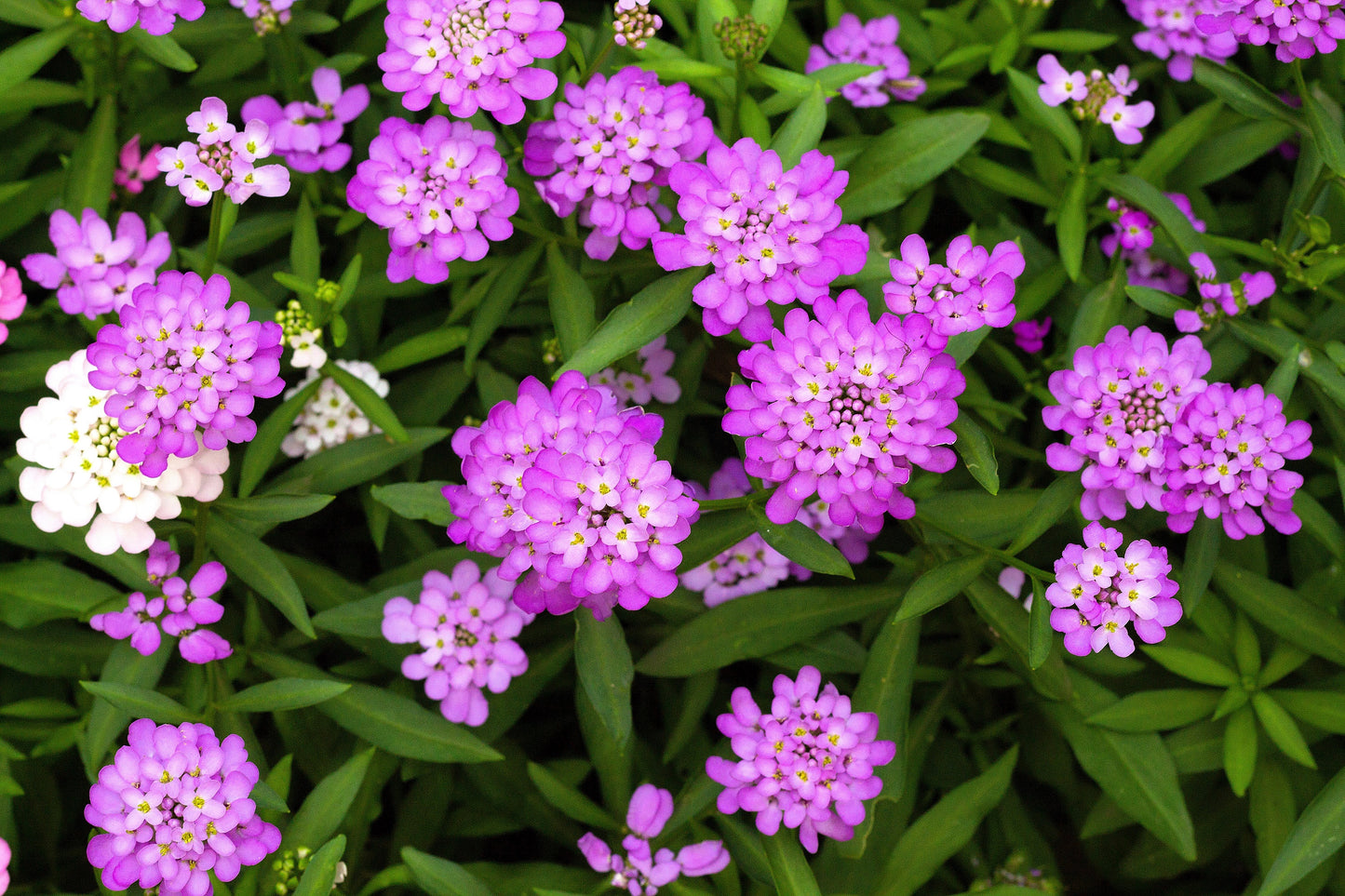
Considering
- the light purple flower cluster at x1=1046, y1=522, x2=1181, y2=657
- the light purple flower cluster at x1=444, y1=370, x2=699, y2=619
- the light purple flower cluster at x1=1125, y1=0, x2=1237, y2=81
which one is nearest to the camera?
the light purple flower cluster at x1=444, y1=370, x2=699, y2=619

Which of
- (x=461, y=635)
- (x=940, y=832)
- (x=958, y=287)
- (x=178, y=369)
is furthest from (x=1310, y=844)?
(x=178, y=369)

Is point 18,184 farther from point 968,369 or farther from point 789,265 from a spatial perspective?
point 968,369

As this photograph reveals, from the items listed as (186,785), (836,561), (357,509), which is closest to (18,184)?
(357,509)

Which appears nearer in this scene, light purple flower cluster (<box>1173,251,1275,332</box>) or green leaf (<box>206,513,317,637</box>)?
green leaf (<box>206,513,317,637</box>)

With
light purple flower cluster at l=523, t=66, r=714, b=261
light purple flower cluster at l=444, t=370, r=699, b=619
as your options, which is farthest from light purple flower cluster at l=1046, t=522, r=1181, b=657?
Result: light purple flower cluster at l=523, t=66, r=714, b=261

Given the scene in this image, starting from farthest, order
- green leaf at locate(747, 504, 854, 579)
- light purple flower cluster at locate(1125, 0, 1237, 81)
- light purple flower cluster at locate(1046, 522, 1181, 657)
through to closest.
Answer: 1. light purple flower cluster at locate(1125, 0, 1237, 81)
2. green leaf at locate(747, 504, 854, 579)
3. light purple flower cluster at locate(1046, 522, 1181, 657)

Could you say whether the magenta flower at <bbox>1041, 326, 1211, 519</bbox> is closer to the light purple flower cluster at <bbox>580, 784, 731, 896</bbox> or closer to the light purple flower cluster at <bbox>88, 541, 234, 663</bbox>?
the light purple flower cluster at <bbox>580, 784, 731, 896</bbox>

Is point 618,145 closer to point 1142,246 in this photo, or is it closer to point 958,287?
point 958,287
